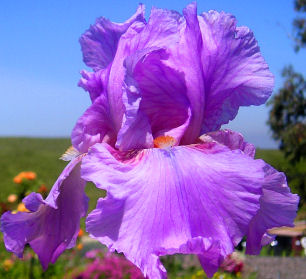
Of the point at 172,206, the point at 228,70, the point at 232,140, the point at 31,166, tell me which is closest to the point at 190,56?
the point at 228,70

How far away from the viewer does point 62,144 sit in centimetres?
3350

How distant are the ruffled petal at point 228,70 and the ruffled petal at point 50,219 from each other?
429 millimetres

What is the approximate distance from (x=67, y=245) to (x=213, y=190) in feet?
2.04

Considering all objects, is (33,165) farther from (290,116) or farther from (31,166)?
(290,116)

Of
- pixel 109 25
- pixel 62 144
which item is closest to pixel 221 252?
pixel 109 25

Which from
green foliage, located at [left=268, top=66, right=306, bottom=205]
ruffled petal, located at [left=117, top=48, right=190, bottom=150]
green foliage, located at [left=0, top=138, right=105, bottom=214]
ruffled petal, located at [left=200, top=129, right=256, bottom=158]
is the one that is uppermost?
ruffled petal, located at [left=117, top=48, right=190, bottom=150]

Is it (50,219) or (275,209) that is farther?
(50,219)

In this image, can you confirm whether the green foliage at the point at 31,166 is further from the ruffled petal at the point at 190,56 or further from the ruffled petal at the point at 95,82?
the ruffled petal at the point at 190,56

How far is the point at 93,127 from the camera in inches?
55.9

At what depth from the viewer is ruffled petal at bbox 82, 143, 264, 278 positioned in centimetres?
106

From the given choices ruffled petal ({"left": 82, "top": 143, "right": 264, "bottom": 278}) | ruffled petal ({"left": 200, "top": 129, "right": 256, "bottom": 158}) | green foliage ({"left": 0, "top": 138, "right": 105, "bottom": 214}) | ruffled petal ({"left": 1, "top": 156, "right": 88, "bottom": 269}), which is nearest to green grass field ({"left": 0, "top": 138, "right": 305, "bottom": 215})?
green foliage ({"left": 0, "top": 138, "right": 105, "bottom": 214})

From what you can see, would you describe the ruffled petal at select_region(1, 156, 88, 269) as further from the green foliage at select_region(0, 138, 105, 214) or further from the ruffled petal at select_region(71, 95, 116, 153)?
the green foliage at select_region(0, 138, 105, 214)

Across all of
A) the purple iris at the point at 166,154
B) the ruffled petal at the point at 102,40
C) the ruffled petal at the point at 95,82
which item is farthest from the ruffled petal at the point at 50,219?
the ruffled petal at the point at 102,40

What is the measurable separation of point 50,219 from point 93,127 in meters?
0.31
